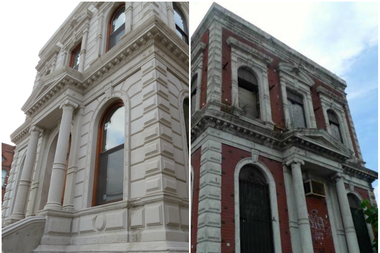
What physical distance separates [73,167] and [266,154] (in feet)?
17.1

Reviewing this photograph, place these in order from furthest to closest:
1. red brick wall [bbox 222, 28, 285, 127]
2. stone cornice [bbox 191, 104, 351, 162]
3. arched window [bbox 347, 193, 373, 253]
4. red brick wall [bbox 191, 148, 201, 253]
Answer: red brick wall [bbox 222, 28, 285, 127]
arched window [bbox 347, 193, 373, 253]
stone cornice [bbox 191, 104, 351, 162]
red brick wall [bbox 191, 148, 201, 253]

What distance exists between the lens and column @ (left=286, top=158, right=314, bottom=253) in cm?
163

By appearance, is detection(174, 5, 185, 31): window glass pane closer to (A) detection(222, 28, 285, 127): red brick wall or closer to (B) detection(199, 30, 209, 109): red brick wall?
(A) detection(222, 28, 285, 127): red brick wall

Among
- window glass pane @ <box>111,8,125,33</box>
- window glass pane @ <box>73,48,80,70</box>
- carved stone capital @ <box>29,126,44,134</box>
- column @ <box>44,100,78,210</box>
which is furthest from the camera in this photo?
window glass pane @ <box>73,48,80,70</box>

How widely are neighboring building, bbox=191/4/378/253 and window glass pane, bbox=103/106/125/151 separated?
4.23 metres

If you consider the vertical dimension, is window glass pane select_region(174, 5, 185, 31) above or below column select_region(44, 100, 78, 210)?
above

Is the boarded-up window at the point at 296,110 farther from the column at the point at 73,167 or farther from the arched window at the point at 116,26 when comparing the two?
the arched window at the point at 116,26

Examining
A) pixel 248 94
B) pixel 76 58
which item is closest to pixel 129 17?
pixel 76 58

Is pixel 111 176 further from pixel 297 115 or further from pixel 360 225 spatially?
pixel 360 225

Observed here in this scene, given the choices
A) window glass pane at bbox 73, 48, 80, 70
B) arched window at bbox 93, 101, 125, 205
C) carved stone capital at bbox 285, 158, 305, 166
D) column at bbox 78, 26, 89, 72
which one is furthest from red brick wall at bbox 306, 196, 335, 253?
window glass pane at bbox 73, 48, 80, 70

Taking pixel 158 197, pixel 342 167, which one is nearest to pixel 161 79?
pixel 158 197

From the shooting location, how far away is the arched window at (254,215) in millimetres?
1650

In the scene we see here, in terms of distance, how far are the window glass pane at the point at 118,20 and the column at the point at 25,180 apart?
11.5 ft

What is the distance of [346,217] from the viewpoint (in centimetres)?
189
